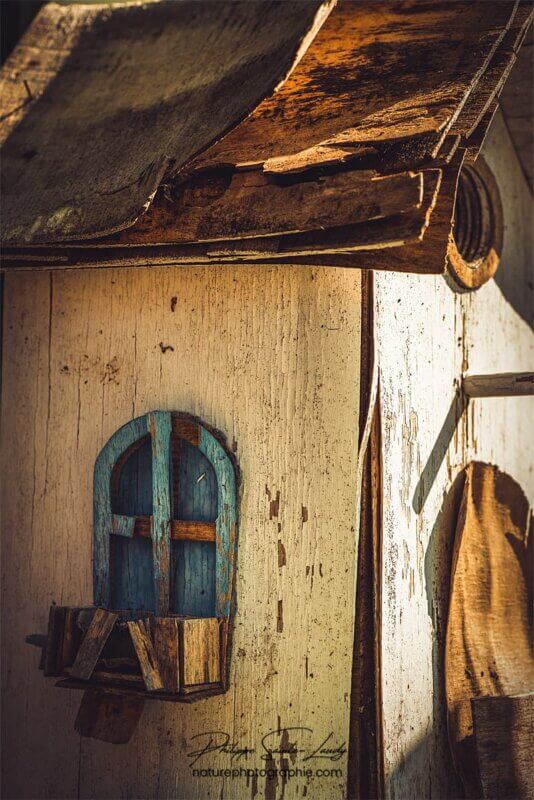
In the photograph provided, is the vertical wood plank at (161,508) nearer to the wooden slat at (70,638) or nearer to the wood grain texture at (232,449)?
the wood grain texture at (232,449)

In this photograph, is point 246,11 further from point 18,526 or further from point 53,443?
point 18,526

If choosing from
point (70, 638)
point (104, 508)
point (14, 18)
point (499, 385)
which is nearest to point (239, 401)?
point (104, 508)

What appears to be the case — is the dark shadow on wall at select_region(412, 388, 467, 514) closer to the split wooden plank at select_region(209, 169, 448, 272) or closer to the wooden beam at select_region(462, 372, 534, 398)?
the wooden beam at select_region(462, 372, 534, 398)

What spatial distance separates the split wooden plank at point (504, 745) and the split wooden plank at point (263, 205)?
6.52 ft

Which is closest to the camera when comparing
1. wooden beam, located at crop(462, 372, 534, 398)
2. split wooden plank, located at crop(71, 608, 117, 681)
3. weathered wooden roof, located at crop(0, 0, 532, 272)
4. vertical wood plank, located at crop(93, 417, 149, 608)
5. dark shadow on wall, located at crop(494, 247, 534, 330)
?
weathered wooden roof, located at crop(0, 0, 532, 272)

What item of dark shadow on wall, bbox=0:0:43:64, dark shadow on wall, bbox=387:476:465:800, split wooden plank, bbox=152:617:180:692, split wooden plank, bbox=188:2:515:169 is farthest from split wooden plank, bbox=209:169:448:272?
dark shadow on wall, bbox=0:0:43:64

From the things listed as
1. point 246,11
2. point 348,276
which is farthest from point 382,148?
point 246,11

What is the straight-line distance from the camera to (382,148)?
2.83 meters

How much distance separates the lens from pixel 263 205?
285cm

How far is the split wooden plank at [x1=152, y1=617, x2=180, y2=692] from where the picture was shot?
296 cm

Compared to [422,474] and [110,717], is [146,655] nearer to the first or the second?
[110,717]

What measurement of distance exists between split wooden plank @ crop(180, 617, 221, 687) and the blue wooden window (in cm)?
10

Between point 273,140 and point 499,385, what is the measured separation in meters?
1.47

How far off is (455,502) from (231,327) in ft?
4.24
